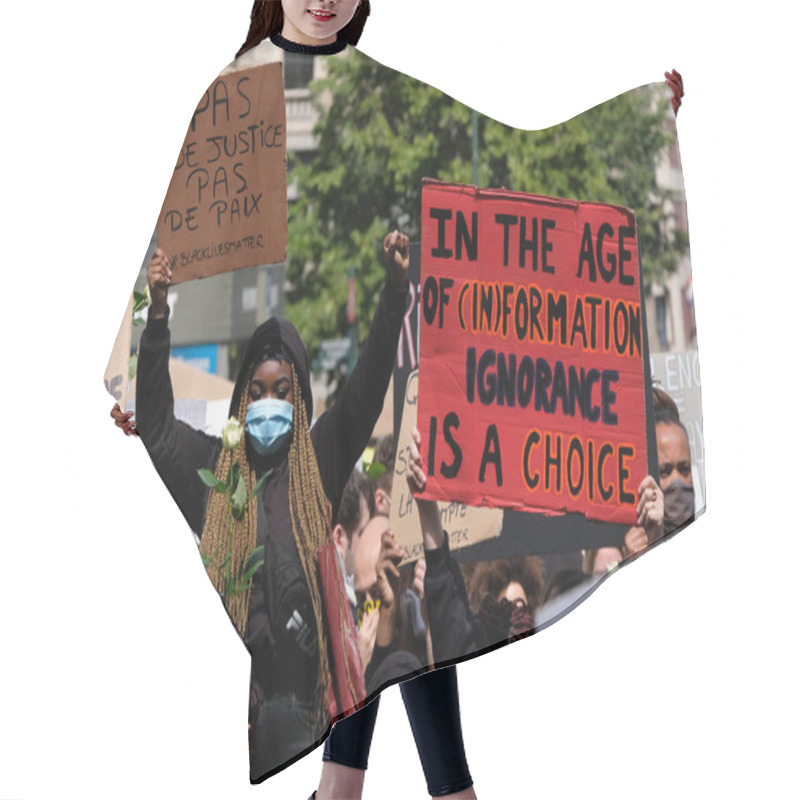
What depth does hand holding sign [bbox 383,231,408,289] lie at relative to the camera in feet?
11.3

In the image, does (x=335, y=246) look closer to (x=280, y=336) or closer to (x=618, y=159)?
(x=280, y=336)

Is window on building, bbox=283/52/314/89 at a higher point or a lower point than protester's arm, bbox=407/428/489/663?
higher

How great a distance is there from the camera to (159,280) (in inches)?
136

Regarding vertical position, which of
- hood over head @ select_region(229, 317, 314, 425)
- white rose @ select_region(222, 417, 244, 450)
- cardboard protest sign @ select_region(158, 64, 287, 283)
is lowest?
white rose @ select_region(222, 417, 244, 450)

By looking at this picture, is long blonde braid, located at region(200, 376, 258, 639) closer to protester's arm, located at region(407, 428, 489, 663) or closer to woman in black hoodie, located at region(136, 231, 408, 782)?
woman in black hoodie, located at region(136, 231, 408, 782)

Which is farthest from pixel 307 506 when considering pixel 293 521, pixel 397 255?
pixel 397 255

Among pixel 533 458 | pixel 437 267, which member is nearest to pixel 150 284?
pixel 437 267

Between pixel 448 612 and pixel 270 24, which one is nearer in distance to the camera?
pixel 448 612

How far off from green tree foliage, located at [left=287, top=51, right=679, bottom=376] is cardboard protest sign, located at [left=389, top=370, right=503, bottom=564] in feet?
0.56

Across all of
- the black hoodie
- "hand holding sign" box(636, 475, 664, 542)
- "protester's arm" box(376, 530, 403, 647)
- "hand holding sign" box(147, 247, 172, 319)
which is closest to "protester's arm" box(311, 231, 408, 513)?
the black hoodie

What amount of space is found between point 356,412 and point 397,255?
0.89 ft

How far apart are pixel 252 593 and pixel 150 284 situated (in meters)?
0.54

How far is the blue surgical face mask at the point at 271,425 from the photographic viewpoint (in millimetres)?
3428

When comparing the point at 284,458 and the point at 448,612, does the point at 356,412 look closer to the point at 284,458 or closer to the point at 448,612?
the point at 284,458
